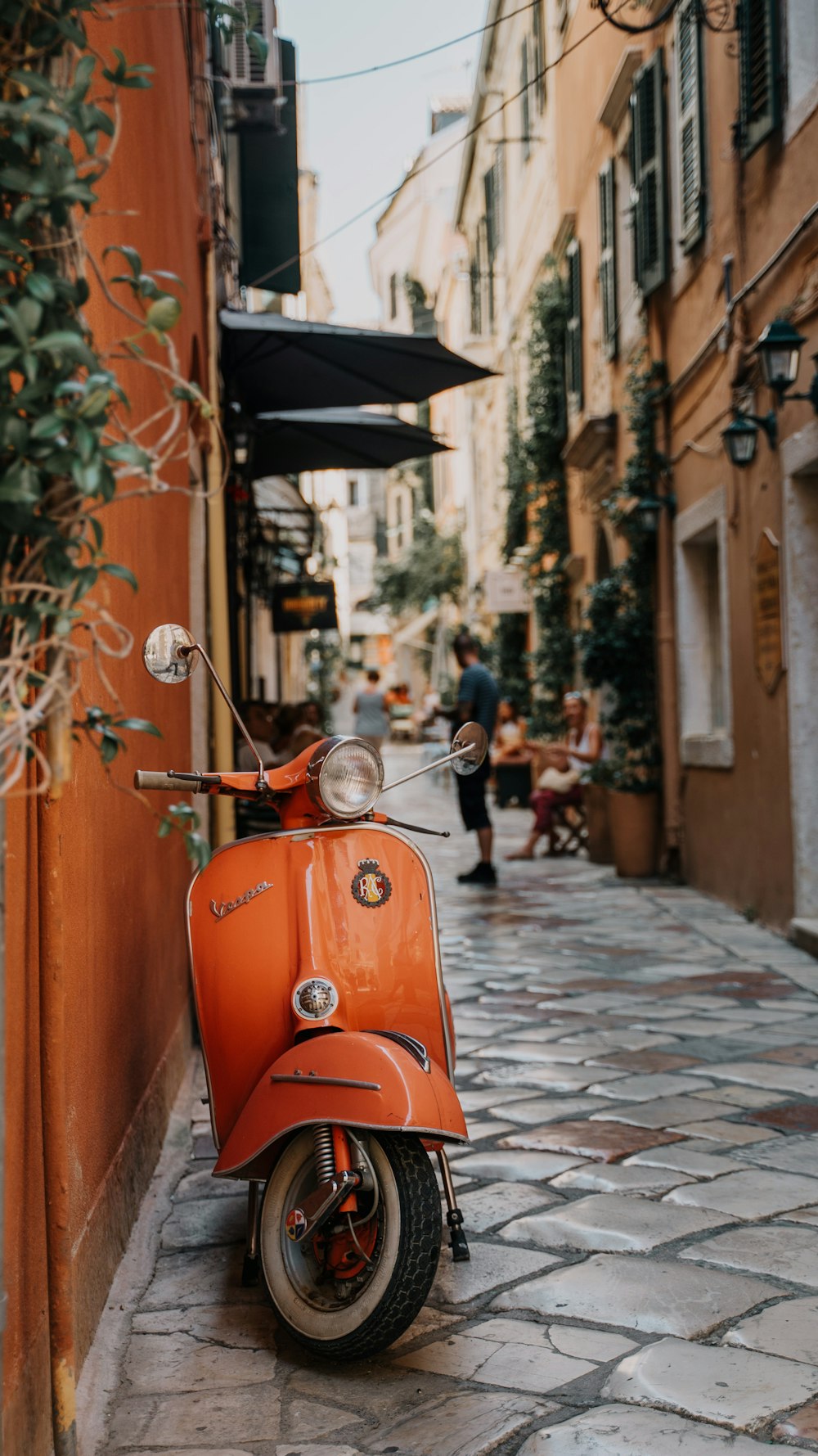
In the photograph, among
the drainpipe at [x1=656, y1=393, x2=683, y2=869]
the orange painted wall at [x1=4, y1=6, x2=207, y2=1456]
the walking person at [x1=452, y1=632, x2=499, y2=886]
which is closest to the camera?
the orange painted wall at [x1=4, y1=6, x2=207, y2=1456]

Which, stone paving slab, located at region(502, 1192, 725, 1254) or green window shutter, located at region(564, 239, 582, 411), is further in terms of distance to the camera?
green window shutter, located at region(564, 239, 582, 411)

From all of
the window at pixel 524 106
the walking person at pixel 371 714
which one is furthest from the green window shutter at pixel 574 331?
the walking person at pixel 371 714

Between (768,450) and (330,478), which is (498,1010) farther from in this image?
(330,478)

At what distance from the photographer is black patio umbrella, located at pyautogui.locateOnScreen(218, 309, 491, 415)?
7809mm

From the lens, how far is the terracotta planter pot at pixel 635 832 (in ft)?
36.3

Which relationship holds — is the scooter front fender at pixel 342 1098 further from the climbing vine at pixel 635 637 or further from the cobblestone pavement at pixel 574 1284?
the climbing vine at pixel 635 637

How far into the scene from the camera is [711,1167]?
4082mm

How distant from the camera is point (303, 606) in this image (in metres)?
13.9

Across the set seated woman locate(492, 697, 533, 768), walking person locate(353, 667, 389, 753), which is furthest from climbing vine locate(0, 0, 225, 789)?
walking person locate(353, 667, 389, 753)

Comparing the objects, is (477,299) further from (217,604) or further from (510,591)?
(217,604)

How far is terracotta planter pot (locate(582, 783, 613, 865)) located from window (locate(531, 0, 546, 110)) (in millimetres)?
8210

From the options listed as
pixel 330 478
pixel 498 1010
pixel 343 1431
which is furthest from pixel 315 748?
pixel 330 478

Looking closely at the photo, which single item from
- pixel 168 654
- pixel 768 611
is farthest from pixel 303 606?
pixel 168 654

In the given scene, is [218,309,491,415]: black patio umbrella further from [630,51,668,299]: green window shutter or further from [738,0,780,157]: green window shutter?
[630,51,668,299]: green window shutter
